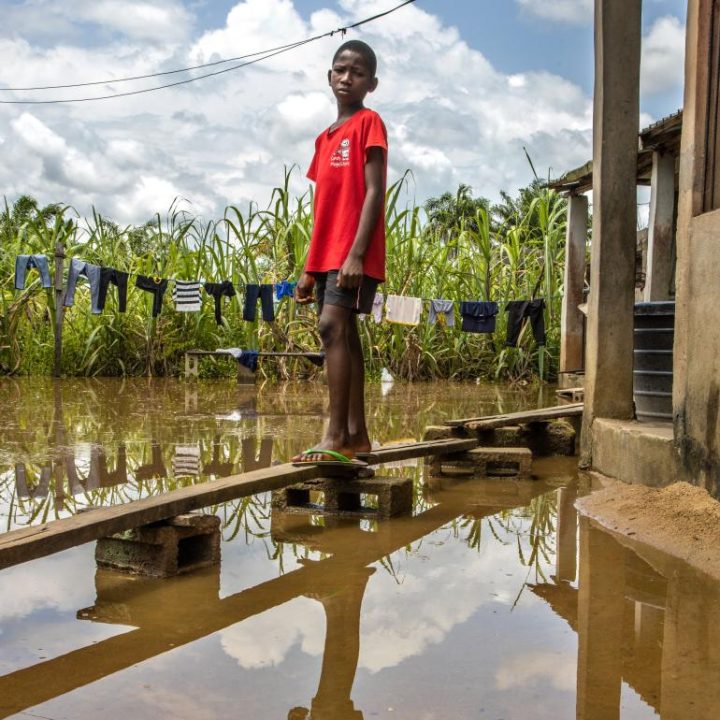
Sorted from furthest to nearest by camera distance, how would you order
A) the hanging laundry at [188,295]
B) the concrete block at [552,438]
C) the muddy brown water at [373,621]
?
1. the hanging laundry at [188,295]
2. the concrete block at [552,438]
3. the muddy brown water at [373,621]

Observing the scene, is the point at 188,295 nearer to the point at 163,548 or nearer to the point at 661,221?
the point at 661,221

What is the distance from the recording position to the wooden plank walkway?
8.01ft

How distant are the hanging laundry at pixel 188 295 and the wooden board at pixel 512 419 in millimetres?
6903

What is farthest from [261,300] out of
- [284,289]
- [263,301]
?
[284,289]

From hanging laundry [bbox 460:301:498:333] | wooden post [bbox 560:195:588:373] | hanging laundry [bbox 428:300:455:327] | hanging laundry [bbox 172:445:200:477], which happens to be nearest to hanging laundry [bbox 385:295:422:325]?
hanging laundry [bbox 428:300:455:327]

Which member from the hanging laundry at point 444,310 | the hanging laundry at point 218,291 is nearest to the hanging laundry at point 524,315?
the hanging laundry at point 444,310

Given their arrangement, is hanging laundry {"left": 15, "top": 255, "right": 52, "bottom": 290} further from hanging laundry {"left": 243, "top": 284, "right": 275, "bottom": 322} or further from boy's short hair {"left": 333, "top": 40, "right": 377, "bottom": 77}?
boy's short hair {"left": 333, "top": 40, "right": 377, "bottom": 77}

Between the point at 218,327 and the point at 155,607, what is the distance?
10.2m

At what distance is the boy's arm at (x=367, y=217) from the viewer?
363 centimetres

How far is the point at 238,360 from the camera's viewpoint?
446 inches

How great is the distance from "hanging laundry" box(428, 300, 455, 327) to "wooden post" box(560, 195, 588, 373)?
6.22ft

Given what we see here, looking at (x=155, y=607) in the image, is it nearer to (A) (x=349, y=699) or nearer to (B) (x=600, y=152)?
(A) (x=349, y=699)

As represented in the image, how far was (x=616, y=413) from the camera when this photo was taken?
16.1 ft

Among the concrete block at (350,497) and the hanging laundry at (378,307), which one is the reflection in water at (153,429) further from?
the hanging laundry at (378,307)
